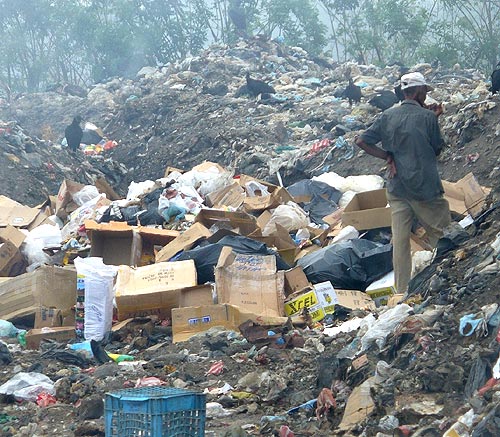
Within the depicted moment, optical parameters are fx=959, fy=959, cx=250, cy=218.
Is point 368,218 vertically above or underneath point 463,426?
above

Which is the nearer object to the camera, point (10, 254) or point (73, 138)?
point (10, 254)

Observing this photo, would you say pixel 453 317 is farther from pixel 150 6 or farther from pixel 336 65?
pixel 150 6

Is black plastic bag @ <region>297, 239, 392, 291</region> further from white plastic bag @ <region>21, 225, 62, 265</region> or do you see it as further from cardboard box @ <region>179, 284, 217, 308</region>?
white plastic bag @ <region>21, 225, 62, 265</region>

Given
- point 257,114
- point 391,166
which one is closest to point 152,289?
point 391,166

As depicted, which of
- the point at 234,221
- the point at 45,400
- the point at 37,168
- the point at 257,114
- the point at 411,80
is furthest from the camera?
the point at 257,114

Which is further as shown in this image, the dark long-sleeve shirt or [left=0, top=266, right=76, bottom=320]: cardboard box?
[left=0, top=266, right=76, bottom=320]: cardboard box

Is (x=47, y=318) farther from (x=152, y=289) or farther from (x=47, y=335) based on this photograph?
(x=152, y=289)

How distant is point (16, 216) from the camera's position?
1019cm

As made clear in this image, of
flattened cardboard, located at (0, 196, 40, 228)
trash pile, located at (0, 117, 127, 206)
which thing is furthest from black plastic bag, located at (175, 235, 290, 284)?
trash pile, located at (0, 117, 127, 206)

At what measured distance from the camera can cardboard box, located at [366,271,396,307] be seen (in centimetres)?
688

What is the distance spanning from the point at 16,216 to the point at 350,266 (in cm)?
439

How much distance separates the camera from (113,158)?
17734 millimetres

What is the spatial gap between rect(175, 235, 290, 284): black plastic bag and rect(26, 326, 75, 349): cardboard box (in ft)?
3.50

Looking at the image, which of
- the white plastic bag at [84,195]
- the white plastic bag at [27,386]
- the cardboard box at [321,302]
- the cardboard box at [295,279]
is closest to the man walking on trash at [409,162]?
the cardboard box at [321,302]
